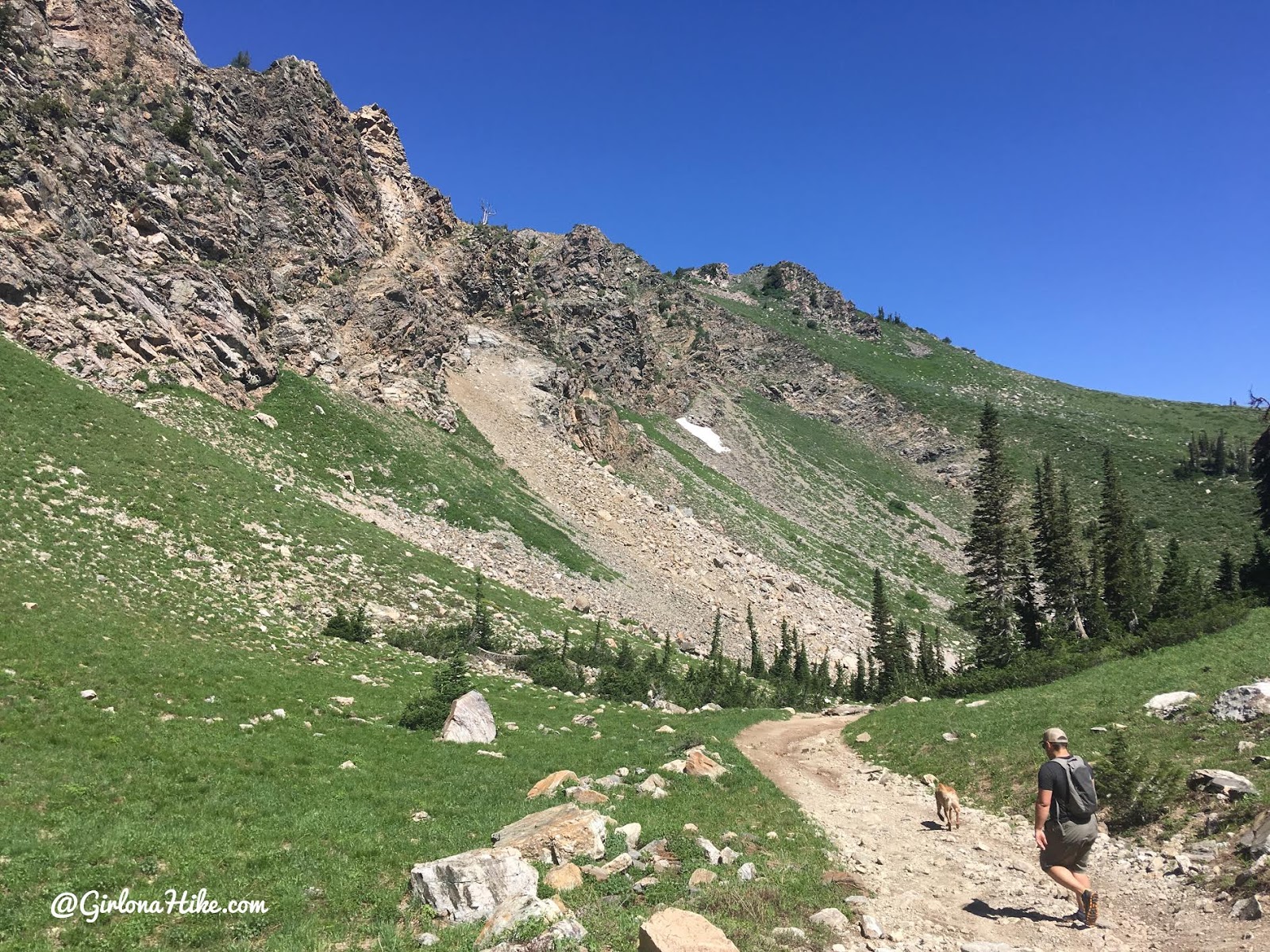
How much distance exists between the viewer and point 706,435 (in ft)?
380

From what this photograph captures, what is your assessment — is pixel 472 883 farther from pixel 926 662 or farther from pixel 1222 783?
pixel 926 662

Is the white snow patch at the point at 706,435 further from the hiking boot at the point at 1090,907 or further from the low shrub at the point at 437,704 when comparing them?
the hiking boot at the point at 1090,907

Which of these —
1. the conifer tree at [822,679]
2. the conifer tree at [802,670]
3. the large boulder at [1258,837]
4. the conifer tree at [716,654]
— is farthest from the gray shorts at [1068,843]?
the conifer tree at [802,670]

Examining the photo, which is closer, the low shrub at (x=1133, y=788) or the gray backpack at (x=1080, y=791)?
the gray backpack at (x=1080, y=791)

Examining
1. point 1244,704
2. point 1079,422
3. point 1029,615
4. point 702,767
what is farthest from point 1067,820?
point 1079,422

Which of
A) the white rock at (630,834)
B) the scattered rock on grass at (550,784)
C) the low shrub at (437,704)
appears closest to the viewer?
the white rock at (630,834)

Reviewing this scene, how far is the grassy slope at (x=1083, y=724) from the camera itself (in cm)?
1422

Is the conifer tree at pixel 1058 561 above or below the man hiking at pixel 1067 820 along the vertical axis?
above

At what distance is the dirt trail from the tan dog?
0.24 metres

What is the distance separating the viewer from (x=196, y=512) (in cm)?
3025

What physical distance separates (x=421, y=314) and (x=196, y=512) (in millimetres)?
45016

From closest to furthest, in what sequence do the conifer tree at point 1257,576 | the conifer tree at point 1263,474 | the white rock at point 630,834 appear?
Answer: 1. the white rock at point 630,834
2. the conifer tree at point 1257,576
3. the conifer tree at point 1263,474

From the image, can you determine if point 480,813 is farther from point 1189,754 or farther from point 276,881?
point 1189,754

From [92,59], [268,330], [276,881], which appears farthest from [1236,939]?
[92,59]
